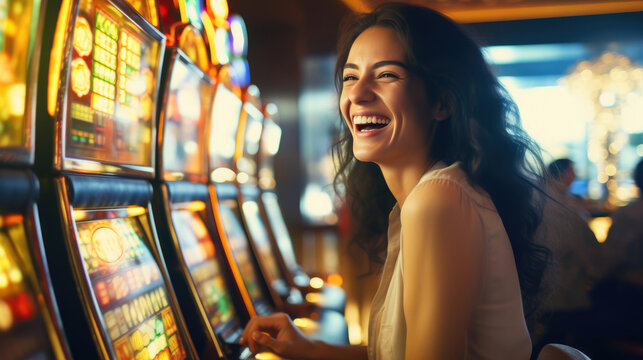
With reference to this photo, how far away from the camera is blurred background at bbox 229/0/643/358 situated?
5.27 metres

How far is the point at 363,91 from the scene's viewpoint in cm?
126

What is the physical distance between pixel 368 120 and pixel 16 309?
809mm

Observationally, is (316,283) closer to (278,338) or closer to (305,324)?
(305,324)

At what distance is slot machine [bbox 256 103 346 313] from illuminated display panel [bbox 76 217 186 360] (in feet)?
3.81

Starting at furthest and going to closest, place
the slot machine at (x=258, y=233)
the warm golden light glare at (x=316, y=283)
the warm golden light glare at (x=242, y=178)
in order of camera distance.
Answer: the warm golden light glare at (x=316, y=283)
the warm golden light glare at (x=242, y=178)
the slot machine at (x=258, y=233)

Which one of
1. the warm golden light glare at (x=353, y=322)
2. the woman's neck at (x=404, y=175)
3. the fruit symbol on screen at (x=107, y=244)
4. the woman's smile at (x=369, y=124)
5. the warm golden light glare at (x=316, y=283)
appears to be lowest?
the warm golden light glare at (x=353, y=322)

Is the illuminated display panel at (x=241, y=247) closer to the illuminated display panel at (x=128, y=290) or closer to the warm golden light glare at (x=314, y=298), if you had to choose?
the warm golden light glare at (x=314, y=298)

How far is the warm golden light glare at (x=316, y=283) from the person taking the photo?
2780 millimetres

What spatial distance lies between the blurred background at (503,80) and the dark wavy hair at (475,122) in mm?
1880

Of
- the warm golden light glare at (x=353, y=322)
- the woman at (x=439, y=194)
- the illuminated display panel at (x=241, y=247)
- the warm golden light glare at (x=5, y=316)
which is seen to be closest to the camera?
the warm golden light glare at (x=5, y=316)

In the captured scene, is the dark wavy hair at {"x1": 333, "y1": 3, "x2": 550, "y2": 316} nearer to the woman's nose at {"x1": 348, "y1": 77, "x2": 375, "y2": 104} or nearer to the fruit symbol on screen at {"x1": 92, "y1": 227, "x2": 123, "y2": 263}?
the woman's nose at {"x1": 348, "y1": 77, "x2": 375, "y2": 104}

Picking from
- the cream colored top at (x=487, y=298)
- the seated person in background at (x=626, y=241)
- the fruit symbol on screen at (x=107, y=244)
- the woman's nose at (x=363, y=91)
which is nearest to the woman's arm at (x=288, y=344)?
the cream colored top at (x=487, y=298)

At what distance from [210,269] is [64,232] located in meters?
0.93

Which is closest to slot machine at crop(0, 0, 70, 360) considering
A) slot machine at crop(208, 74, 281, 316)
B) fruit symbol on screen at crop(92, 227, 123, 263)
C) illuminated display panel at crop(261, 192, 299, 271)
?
fruit symbol on screen at crop(92, 227, 123, 263)
